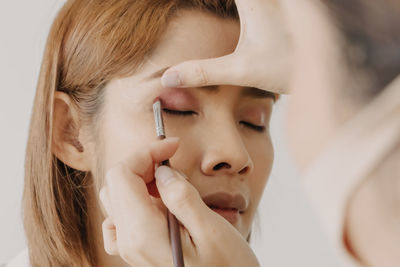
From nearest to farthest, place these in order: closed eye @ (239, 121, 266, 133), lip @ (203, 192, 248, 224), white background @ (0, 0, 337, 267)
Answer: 1. lip @ (203, 192, 248, 224)
2. closed eye @ (239, 121, 266, 133)
3. white background @ (0, 0, 337, 267)

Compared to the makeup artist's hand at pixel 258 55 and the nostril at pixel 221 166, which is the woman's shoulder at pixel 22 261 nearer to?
the nostril at pixel 221 166

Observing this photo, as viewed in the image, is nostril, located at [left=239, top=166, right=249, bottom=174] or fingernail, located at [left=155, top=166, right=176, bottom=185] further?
nostril, located at [left=239, top=166, right=249, bottom=174]

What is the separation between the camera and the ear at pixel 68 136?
3.34 ft

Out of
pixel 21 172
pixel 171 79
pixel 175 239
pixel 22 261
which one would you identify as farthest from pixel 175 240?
pixel 21 172

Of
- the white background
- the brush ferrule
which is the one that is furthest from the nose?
the white background

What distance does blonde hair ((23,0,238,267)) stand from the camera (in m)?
0.95

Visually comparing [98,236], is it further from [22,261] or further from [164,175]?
[164,175]

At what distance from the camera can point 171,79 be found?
81 cm

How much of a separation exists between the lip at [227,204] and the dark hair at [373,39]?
0.60m

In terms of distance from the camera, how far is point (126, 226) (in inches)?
29.0

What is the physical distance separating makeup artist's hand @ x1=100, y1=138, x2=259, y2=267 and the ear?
0.91 feet

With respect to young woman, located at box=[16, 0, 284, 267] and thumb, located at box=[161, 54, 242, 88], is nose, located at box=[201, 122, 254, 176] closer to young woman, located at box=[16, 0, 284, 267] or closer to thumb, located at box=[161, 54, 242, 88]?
young woman, located at box=[16, 0, 284, 267]

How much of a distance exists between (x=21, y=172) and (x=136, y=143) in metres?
0.77

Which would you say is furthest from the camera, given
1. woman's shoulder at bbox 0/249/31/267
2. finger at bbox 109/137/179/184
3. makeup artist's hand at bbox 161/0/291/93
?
woman's shoulder at bbox 0/249/31/267
